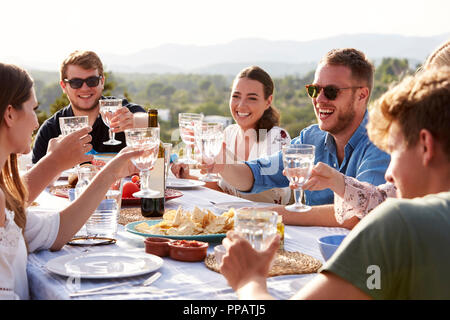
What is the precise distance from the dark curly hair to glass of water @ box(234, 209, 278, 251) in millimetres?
3689

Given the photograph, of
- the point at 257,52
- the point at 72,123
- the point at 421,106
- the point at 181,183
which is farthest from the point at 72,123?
the point at 257,52

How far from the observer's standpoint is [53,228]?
239 cm

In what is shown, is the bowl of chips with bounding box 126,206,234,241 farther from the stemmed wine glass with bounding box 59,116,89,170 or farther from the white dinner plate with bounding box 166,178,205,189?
the white dinner plate with bounding box 166,178,205,189

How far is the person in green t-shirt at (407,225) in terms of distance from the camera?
1303mm

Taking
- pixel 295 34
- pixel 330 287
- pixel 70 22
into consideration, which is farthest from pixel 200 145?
pixel 295 34

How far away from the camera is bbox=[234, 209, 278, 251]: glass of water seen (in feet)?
5.57

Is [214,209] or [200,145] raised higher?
[200,145]

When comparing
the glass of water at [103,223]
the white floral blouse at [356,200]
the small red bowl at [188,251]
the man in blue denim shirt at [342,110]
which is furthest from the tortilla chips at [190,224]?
the man in blue denim shirt at [342,110]

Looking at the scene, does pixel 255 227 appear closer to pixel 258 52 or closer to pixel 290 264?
pixel 290 264

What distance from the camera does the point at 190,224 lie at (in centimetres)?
253

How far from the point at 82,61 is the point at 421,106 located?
13.8 ft

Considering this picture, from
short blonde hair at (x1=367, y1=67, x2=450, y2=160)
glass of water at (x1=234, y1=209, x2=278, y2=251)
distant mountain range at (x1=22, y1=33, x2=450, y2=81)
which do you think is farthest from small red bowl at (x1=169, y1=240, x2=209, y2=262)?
distant mountain range at (x1=22, y1=33, x2=450, y2=81)

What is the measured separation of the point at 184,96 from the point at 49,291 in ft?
135

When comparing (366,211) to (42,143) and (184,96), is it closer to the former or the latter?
(42,143)
